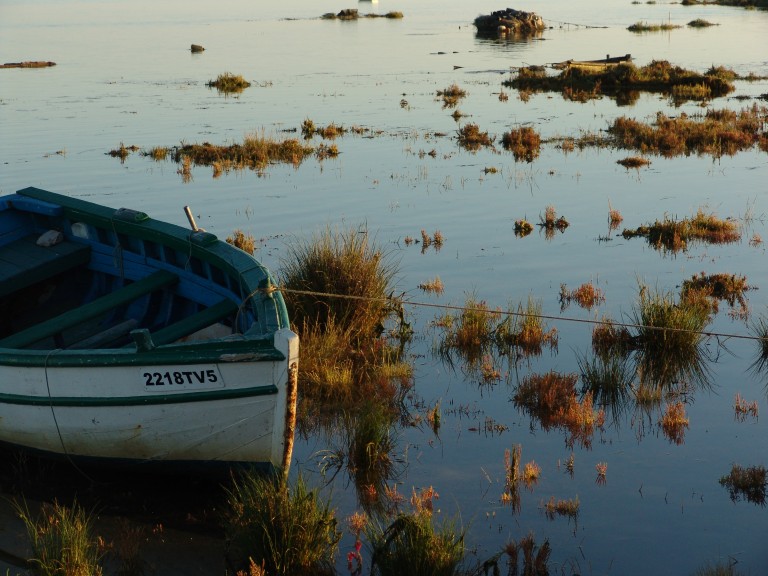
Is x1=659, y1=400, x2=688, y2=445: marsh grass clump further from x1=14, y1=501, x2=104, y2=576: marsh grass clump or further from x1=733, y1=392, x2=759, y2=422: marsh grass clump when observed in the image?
x1=14, y1=501, x2=104, y2=576: marsh grass clump

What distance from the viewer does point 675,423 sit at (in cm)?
880

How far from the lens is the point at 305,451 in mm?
8539

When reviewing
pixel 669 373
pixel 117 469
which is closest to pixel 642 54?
pixel 669 373

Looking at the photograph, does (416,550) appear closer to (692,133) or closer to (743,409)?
(743,409)

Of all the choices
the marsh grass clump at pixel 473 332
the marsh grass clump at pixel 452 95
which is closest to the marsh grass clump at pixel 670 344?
the marsh grass clump at pixel 473 332

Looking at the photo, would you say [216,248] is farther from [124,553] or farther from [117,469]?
[124,553]

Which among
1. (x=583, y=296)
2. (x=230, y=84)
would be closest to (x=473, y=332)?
(x=583, y=296)

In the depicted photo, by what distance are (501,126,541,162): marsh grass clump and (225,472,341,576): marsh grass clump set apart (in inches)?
682

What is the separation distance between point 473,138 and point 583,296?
1382 centimetres

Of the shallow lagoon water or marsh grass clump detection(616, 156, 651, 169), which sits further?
marsh grass clump detection(616, 156, 651, 169)

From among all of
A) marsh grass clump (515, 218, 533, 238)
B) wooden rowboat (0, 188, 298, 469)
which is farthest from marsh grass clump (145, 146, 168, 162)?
wooden rowboat (0, 188, 298, 469)

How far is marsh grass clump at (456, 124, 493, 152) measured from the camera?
82.4 feet

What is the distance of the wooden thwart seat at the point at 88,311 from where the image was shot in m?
8.19

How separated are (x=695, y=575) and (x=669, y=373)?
3.88 metres
